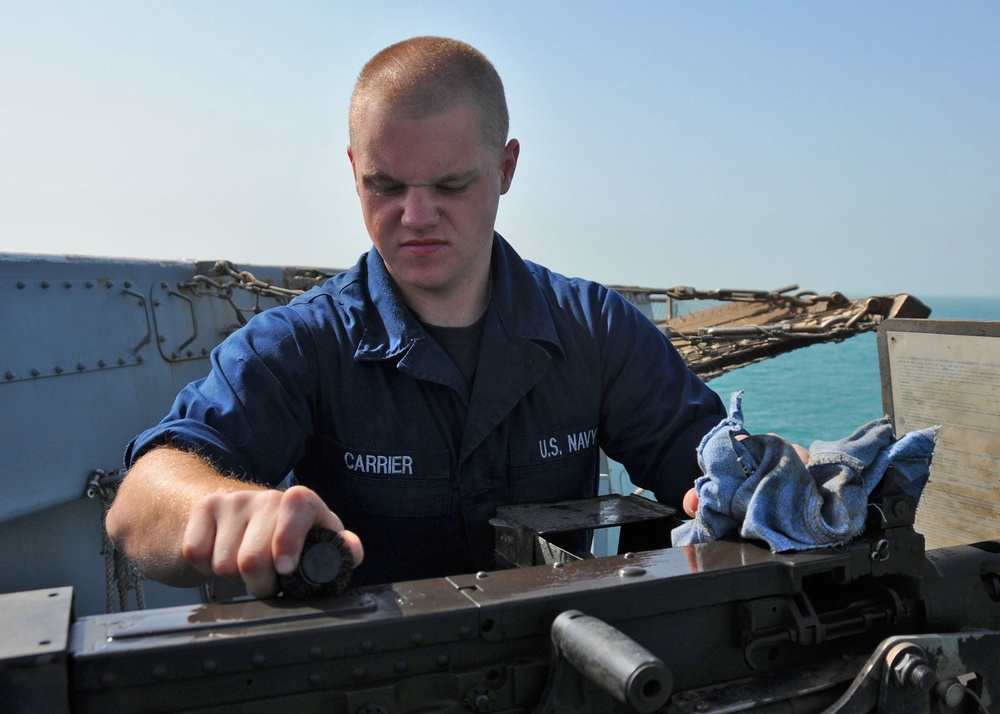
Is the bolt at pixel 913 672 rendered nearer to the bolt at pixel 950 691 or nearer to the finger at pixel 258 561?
the bolt at pixel 950 691

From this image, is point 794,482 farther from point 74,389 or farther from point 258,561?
point 74,389

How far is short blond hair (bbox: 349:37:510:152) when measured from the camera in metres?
2.10

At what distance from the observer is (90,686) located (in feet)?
3.36

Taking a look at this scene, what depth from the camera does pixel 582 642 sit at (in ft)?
3.67

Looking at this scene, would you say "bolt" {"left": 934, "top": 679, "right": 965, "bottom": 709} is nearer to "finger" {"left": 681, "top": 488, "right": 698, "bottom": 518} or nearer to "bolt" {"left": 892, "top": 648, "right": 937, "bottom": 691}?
"bolt" {"left": 892, "top": 648, "right": 937, "bottom": 691}

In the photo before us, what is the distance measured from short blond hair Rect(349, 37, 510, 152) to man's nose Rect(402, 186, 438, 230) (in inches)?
6.9

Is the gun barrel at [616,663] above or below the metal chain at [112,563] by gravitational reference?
above

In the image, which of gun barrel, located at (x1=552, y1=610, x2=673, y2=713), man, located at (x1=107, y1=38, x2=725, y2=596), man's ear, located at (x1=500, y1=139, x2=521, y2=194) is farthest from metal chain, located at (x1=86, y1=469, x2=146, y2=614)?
gun barrel, located at (x1=552, y1=610, x2=673, y2=713)

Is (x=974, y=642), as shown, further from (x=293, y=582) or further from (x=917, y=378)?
(x=917, y=378)

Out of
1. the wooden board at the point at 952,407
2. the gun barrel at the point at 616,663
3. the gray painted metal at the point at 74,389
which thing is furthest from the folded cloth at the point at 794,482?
the gray painted metal at the point at 74,389

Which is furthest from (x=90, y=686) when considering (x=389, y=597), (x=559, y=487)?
(x=559, y=487)

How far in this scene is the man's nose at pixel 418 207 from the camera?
2.08 meters

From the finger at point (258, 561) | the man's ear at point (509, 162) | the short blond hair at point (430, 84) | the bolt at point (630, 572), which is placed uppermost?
the short blond hair at point (430, 84)

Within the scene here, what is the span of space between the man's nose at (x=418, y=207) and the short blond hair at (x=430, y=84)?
0.58 feet
